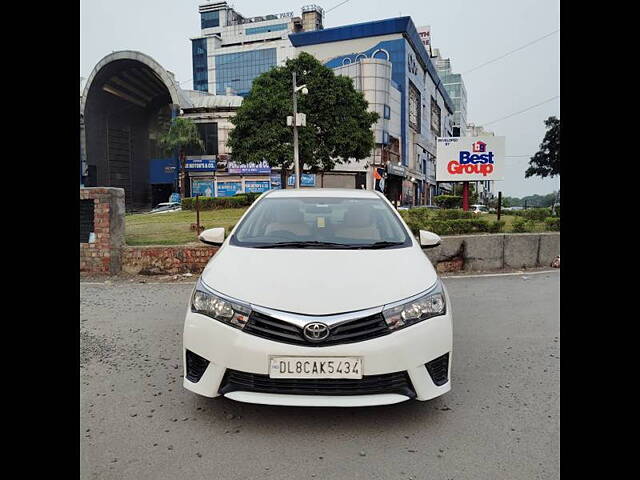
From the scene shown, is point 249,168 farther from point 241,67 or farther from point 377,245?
point 241,67

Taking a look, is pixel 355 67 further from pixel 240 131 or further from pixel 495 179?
pixel 495 179

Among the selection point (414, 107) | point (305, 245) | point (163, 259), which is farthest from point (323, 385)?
point (414, 107)

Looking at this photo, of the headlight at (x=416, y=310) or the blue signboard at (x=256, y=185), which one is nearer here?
the headlight at (x=416, y=310)

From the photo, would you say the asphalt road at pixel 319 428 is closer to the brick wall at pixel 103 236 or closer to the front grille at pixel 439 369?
the front grille at pixel 439 369

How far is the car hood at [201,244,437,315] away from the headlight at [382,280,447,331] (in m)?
0.06

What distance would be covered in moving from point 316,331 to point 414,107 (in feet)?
208

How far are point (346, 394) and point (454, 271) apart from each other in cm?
658

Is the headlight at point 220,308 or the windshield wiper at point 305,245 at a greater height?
the windshield wiper at point 305,245

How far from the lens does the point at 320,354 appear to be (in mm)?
2721

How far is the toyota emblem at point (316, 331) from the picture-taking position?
2.75 m

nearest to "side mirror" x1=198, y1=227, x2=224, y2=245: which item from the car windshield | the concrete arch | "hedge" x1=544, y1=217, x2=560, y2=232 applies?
the car windshield

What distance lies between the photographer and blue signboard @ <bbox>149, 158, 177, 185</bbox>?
1980 inches

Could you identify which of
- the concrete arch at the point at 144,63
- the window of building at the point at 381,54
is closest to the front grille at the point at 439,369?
the concrete arch at the point at 144,63

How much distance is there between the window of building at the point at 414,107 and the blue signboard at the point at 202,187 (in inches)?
1052
